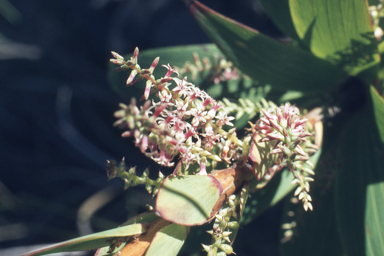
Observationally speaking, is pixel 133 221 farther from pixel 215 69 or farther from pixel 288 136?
pixel 215 69

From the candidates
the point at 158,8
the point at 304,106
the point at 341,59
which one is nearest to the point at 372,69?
the point at 341,59

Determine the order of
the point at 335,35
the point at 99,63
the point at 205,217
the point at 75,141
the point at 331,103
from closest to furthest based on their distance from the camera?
1. the point at 205,217
2. the point at 335,35
3. the point at 331,103
4. the point at 75,141
5. the point at 99,63

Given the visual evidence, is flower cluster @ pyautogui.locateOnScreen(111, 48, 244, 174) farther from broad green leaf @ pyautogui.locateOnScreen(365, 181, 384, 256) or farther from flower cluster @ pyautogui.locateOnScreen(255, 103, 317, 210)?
broad green leaf @ pyautogui.locateOnScreen(365, 181, 384, 256)

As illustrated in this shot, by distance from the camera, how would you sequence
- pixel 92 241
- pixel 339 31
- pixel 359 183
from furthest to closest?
pixel 359 183, pixel 339 31, pixel 92 241

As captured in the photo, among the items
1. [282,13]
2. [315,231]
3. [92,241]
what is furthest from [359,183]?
[92,241]

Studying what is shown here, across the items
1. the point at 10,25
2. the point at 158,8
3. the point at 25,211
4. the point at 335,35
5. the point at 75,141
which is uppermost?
the point at 10,25

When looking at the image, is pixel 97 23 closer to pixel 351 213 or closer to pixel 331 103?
pixel 331 103

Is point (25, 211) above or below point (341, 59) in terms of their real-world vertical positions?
below

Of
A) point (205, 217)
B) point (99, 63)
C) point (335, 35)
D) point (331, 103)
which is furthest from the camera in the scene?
point (99, 63)
